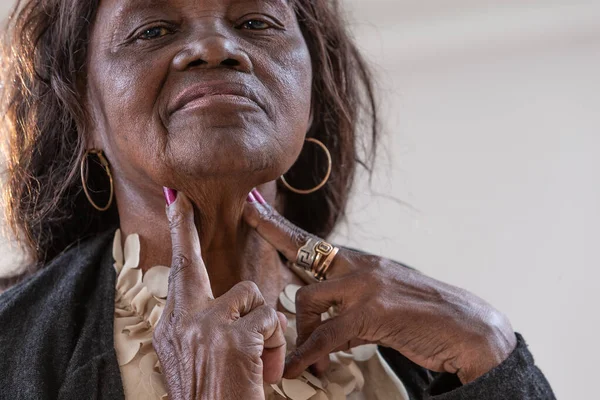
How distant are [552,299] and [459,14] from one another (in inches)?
35.0

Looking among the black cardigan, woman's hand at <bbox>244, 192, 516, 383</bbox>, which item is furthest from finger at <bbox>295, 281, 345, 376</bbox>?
the black cardigan

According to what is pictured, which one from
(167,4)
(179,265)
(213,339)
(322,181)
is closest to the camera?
(213,339)

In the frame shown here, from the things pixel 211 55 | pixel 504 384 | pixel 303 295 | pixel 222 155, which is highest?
pixel 211 55

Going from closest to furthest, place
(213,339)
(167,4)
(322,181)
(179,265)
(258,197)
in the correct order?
1. (213,339)
2. (179,265)
3. (167,4)
4. (258,197)
5. (322,181)

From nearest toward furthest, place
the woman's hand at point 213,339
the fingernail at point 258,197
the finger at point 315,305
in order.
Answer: the woman's hand at point 213,339 < the finger at point 315,305 < the fingernail at point 258,197

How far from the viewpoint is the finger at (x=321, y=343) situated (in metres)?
1.48

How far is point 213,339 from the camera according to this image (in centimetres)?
132

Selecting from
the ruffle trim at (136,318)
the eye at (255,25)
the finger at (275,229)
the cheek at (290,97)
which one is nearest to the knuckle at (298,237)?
the finger at (275,229)

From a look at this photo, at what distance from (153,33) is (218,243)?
1.16ft

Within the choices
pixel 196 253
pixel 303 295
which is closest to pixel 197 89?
pixel 196 253

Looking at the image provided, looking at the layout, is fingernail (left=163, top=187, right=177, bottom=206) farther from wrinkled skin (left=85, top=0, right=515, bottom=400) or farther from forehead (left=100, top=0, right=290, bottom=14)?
forehead (left=100, top=0, right=290, bottom=14)

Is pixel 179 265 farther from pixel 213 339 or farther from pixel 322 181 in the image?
pixel 322 181

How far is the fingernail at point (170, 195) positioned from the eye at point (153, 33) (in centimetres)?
24

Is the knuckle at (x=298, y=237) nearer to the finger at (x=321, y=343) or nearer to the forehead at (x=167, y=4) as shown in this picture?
the finger at (x=321, y=343)
